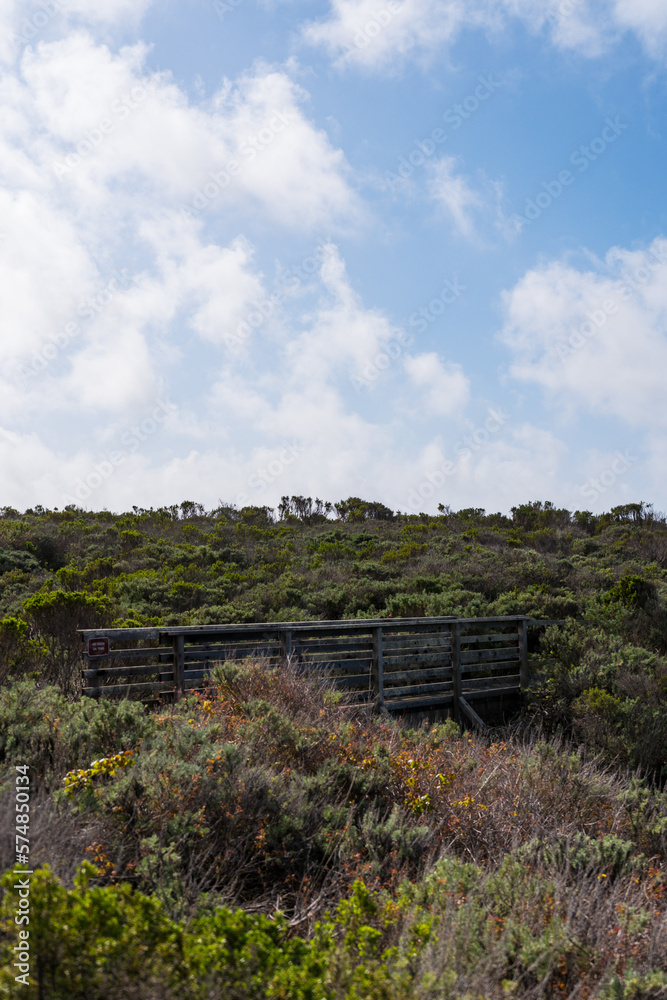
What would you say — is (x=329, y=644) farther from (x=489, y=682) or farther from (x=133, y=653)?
(x=489, y=682)

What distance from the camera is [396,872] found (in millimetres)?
4043

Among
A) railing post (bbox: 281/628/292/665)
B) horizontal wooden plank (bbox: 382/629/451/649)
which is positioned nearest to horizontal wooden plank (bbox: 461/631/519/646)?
horizontal wooden plank (bbox: 382/629/451/649)

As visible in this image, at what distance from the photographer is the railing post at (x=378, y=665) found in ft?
31.5

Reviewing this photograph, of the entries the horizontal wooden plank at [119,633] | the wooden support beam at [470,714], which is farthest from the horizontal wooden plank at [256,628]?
the wooden support beam at [470,714]

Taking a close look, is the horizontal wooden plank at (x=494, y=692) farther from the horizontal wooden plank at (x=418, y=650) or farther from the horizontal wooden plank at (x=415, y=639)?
the horizontal wooden plank at (x=415, y=639)

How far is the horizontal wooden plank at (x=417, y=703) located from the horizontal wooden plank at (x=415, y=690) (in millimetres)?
93

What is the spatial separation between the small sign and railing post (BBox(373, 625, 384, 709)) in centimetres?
397

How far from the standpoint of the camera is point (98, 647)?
710 centimetres

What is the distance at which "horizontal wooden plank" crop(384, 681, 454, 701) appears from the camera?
9844mm

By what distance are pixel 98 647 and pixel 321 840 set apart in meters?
3.60

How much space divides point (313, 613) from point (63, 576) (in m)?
5.74

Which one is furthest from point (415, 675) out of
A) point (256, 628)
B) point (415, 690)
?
point (256, 628)

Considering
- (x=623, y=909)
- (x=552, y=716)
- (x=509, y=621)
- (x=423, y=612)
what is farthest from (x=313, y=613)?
(x=623, y=909)

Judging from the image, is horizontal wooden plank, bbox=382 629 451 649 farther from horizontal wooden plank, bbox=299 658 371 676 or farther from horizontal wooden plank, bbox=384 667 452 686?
horizontal wooden plank, bbox=299 658 371 676
